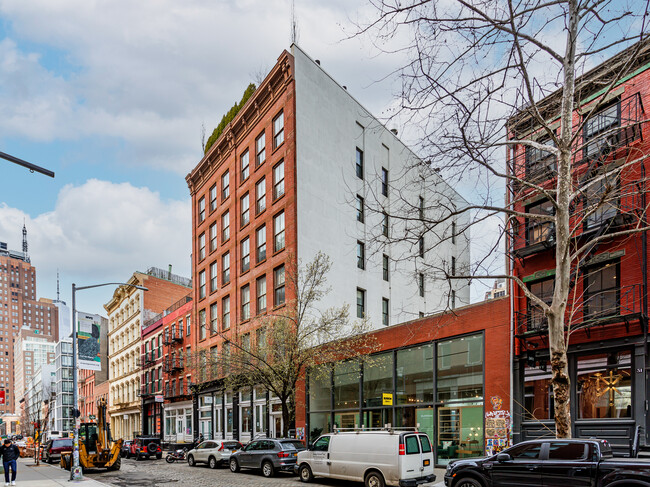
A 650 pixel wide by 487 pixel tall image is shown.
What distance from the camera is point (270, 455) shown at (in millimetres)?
22938

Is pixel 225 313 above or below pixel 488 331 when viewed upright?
below

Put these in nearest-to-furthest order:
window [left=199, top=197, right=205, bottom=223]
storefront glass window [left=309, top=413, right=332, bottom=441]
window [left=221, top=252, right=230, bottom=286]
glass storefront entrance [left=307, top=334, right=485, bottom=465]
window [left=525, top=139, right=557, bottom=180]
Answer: window [left=525, top=139, right=557, bottom=180], glass storefront entrance [left=307, top=334, right=485, bottom=465], storefront glass window [left=309, top=413, right=332, bottom=441], window [left=221, top=252, right=230, bottom=286], window [left=199, top=197, right=205, bottom=223]

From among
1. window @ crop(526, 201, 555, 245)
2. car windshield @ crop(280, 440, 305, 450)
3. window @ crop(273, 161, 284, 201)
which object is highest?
window @ crop(273, 161, 284, 201)

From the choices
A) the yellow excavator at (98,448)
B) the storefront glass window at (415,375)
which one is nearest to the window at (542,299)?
the storefront glass window at (415,375)

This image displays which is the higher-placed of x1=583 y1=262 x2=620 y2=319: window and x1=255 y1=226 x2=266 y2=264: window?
x1=255 y1=226 x2=266 y2=264: window

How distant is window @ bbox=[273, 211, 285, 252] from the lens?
34719 mm

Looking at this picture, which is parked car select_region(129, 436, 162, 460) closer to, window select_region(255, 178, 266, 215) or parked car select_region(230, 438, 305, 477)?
parked car select_region(230, 438, 305, 477)

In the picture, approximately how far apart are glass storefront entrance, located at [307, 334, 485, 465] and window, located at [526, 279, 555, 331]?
2.48 m

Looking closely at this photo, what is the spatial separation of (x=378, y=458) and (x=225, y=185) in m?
30.8

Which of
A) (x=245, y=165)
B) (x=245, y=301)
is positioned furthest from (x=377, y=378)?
(x=245, y=165)

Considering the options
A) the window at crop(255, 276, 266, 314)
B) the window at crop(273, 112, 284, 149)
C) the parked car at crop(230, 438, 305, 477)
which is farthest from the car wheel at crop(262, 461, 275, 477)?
the window at crop(273, 112, 284, 149)

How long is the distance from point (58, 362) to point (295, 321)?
11566cm

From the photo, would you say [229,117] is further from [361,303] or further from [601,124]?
[601,124]

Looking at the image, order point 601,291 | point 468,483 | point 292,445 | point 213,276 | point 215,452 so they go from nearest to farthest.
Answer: point 468,483 < point 601,291 < point 292,445 < point 215,452 < point 213,276
